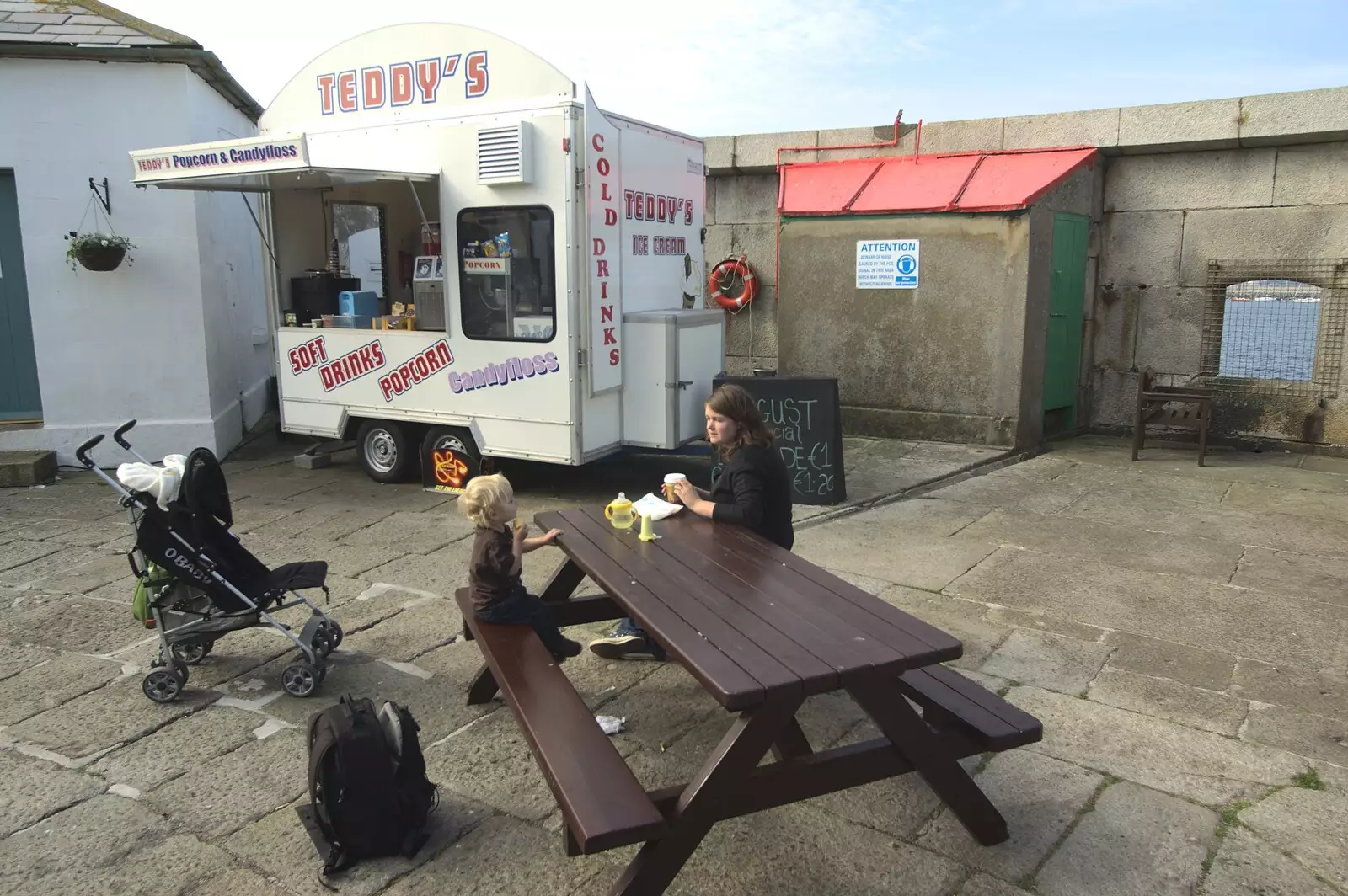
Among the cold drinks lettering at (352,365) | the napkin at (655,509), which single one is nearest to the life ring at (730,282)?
the cold drinks lettering at (352,365)

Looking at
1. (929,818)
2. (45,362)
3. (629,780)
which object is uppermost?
(45,362)

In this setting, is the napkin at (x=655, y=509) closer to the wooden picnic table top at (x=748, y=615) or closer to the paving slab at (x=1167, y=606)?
the wooden picnic table top at (x=748, y=615)

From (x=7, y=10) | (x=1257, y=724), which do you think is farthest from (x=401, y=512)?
(x=7, y=10)

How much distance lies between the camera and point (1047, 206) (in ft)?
29.8

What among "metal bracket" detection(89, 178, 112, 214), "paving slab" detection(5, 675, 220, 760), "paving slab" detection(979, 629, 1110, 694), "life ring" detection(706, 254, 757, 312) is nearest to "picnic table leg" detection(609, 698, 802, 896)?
"paving slab" detection(979, 629, 1110, 694)

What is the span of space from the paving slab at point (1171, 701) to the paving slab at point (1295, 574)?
5.28 ft

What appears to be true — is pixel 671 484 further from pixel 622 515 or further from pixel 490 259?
pixel 490 259

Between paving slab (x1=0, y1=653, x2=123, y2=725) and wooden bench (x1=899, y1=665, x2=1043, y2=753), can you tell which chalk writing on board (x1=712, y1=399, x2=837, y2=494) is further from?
paving slab (x1=0, y1=653, x2=123, y2=725)

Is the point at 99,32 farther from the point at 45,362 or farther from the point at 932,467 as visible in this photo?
the point at 932,467

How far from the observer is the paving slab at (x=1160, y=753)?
3.53m

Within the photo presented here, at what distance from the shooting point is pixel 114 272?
892 cm

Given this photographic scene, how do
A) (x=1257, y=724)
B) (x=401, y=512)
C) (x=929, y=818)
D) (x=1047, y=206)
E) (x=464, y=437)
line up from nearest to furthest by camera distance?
1. (x=929, y=818)
2. (x=1257, y=724)
3. (x=401, y=512)
4. (x=464, y=437)
5. (x=1047, y=206)

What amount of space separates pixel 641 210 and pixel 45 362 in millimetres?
5708

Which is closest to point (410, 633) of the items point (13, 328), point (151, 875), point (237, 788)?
point (237, 788)
